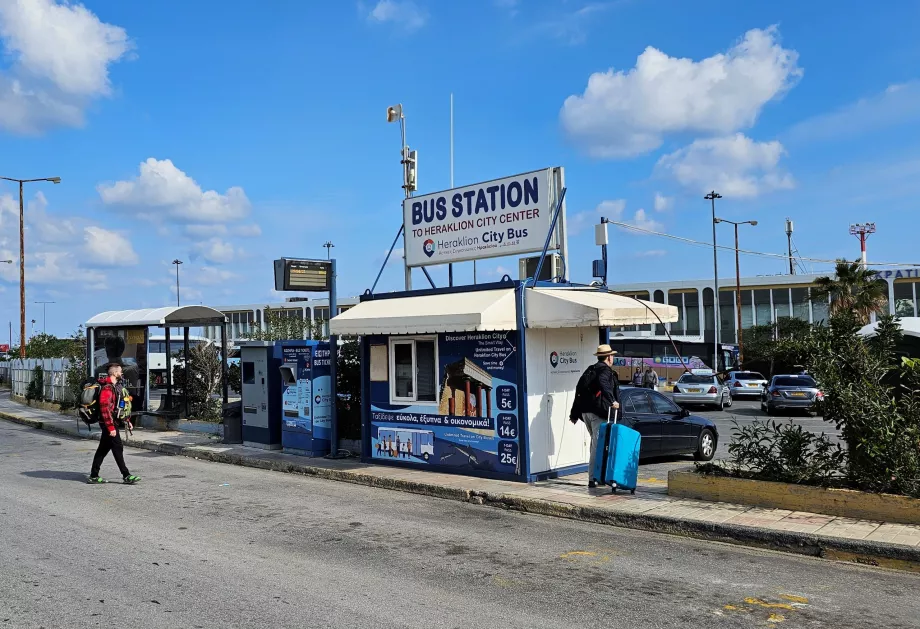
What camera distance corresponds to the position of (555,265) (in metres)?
11.2

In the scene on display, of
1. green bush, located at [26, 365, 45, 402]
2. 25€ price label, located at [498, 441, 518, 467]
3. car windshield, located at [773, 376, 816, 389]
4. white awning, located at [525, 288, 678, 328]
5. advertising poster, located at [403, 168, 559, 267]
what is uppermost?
advertising poster, located at [403, 168, 559, 267]

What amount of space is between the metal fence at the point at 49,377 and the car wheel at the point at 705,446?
21297 millimetres

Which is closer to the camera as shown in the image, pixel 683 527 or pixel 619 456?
pixel 683 527

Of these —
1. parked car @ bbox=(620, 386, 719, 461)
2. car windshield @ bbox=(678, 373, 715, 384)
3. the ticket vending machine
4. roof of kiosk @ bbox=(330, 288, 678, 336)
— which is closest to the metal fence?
the ticket vending machine

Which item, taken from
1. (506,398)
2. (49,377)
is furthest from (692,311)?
(506,398)

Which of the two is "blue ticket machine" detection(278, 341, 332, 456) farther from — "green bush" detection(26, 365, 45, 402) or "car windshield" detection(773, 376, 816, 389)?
"green bush" detection(26, 365, 45, 402)

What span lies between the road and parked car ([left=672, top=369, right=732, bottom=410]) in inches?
851

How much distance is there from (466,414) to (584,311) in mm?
2473

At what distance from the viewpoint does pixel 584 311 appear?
32.0 ft

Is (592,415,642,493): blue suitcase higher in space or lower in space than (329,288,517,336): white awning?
lower

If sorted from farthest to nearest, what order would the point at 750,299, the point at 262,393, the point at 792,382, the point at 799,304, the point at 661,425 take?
the point at 750,299, the point at 799,304, the point at 792,382, the point at 262,393, the point at 661,425

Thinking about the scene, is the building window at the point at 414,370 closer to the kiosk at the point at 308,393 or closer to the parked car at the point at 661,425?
the kiosk at the point at 308,393

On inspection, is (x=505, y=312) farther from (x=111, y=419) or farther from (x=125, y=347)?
(x=125, y=347)

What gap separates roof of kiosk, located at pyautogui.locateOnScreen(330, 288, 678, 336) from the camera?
989 centimetres
